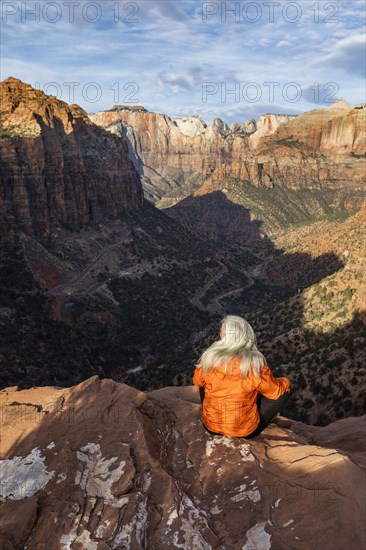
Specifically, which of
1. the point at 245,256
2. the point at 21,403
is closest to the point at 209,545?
the point at 21,403

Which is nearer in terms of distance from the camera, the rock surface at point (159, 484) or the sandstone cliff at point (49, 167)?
the rock surface at point (159, 484)

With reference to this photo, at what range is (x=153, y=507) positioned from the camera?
7.38 m

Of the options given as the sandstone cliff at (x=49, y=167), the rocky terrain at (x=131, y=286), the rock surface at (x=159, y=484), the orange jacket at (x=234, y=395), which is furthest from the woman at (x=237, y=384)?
the sandstone cliff at (x=49, y=167)

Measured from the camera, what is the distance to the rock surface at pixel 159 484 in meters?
6.81

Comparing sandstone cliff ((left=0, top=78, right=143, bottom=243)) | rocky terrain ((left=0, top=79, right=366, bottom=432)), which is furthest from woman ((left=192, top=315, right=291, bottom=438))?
sandstone cliff ((left=0, top=78, right=143, bottom=243))

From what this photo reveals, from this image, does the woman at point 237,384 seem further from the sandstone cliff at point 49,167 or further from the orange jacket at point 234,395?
the sandstone cliff at point 49,167

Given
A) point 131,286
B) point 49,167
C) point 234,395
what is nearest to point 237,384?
point 234,395

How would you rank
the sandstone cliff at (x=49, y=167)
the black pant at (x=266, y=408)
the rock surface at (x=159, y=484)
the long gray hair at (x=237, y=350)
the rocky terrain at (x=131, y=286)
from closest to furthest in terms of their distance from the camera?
1. the rock surface at (x=159, y=484)
2. the long gray hair at (x=237, y=350)
3. the black pant at (x=266, y=408)
4. the rocky terrain at (x=131, y=286)
5. the sandstone cliff at (x=49, y=167)

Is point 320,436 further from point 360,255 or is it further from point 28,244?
point 28,244

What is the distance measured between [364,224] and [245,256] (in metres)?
56.6

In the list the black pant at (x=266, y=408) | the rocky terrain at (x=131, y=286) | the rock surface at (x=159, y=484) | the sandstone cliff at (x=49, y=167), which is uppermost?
the sandstone cliff at (x=49, y=167)

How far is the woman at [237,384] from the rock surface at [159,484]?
534mm

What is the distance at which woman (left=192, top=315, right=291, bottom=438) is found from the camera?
331 inches

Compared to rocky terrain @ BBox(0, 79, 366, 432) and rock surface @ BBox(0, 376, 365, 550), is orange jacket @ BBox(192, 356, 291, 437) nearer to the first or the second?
rock surface @ BBox(0, 376, 365, 550)
